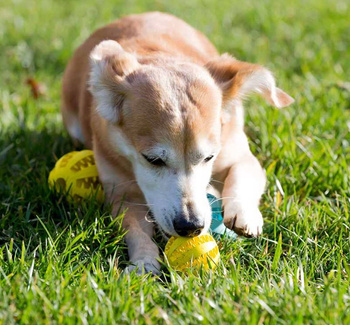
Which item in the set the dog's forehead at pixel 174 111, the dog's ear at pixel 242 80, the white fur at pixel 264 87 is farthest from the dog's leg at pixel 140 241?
the white fur at pixel 264 87

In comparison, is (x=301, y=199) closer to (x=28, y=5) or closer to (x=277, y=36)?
(x=277, y=36)

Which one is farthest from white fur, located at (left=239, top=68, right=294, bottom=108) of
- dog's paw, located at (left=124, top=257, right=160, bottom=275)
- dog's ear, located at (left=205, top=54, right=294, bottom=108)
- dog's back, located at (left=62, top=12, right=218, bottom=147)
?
dog's paw, located at (left=124, top=257, right=160, bottom=275)

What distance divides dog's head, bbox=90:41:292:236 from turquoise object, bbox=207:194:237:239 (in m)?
0.16

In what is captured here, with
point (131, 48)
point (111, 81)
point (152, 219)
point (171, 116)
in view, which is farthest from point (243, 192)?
point (131, 48)

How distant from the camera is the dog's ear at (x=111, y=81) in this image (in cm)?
359

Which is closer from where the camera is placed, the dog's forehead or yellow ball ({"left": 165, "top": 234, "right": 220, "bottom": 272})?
yellow ball ({"left": 165, "top": 234, "right": 220, "bottom": 272})

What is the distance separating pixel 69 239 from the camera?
125 inches

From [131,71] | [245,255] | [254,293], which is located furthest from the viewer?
[131,71]

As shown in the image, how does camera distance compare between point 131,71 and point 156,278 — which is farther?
point 131,71

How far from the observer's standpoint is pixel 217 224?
3.46m

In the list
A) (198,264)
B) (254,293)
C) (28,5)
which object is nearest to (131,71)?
(198,264)

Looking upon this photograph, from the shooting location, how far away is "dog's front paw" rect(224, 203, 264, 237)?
3.32m

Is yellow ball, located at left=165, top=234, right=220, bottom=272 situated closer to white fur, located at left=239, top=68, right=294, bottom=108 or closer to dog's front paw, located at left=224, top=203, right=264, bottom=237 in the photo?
dog's front paw, located at left=224, top=203, right=264, bottom=237

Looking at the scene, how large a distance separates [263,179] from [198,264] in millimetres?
955
